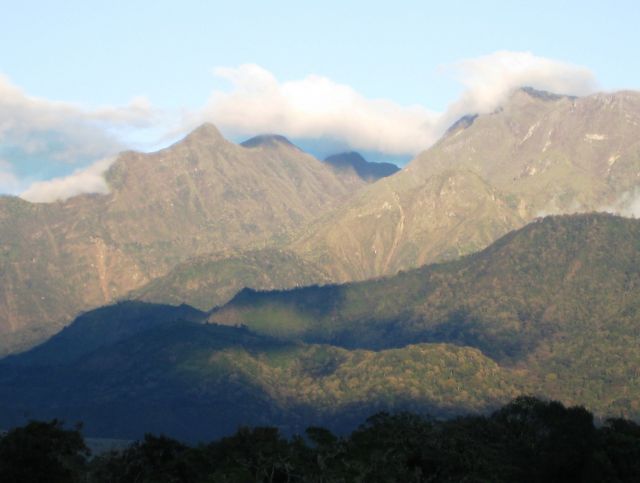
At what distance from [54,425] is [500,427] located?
7437 centimetres

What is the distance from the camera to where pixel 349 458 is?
15100 cm

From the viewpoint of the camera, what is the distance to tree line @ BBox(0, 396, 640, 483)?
142000 mm

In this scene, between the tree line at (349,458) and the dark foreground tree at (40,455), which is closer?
the dark foreground tree at (40,455)

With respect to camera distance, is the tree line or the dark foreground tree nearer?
the dark foreground tree

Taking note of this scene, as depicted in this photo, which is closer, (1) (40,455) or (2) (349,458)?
(1) (40,455)

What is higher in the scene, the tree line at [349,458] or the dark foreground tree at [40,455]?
the dark foreground tree at [40,455]

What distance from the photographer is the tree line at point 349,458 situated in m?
142

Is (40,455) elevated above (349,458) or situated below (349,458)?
above

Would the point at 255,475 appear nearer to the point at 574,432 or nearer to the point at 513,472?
the point at 513,472

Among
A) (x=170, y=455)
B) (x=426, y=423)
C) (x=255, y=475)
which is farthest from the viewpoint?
(x=426, y=423)

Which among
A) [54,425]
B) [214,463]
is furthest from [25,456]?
[214,463]

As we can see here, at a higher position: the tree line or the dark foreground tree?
the dark foreground tree

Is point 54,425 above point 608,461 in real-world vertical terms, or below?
above

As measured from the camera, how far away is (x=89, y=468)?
164500mm
